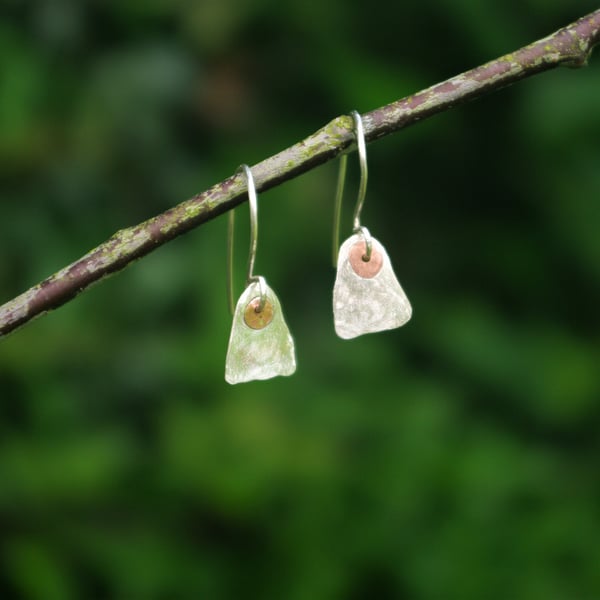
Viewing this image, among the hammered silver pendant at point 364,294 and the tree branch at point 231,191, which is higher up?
the tree branch at point 231,191

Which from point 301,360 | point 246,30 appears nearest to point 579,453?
point 301,360

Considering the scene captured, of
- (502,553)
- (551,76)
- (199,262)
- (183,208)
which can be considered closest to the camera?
(183,208)

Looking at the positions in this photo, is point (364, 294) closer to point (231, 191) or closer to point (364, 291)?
point (364, 291)

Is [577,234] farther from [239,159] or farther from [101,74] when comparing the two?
[101,74]

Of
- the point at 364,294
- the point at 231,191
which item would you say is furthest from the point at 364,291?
the point at 231,191

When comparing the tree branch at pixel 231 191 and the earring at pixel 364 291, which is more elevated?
the tree branch at pixel 231 191
